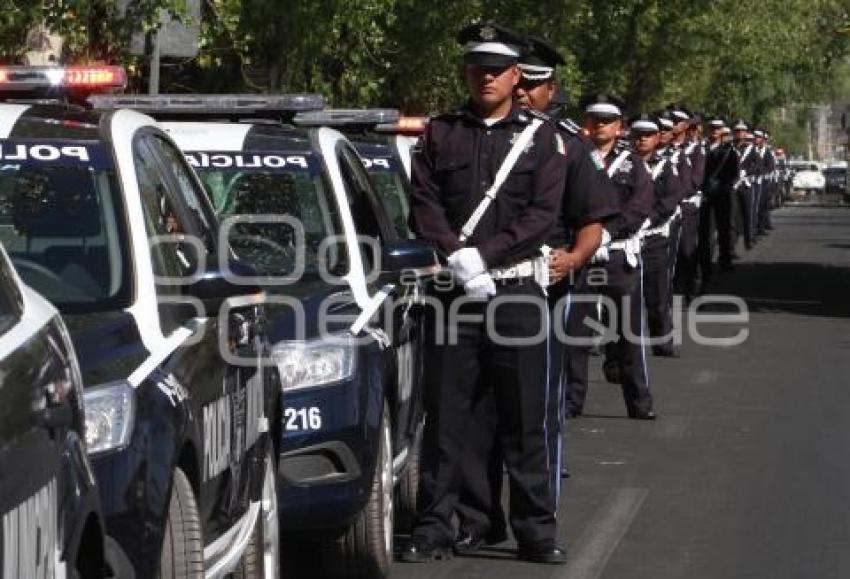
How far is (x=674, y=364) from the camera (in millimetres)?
20234

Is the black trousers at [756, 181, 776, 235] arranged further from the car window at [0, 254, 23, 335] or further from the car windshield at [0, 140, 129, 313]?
the car window at [0, 254, 23, 335]

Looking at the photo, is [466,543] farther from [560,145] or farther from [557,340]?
[560,145]

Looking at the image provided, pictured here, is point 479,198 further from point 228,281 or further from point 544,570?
point 228,281

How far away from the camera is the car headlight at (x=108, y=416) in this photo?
5.82 meters

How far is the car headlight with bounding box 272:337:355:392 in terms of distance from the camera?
914 cm

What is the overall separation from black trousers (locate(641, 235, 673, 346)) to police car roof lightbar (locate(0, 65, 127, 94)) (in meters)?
10.2

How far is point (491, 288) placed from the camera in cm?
980

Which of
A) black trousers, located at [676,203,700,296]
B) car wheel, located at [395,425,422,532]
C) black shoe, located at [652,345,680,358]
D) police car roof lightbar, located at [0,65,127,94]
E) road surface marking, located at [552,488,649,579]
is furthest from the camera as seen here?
black trousers, located at [676,203,700,296]

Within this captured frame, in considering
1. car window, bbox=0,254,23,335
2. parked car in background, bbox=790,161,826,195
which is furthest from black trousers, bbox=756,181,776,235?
parked car in background, bbox=790,161,826,195

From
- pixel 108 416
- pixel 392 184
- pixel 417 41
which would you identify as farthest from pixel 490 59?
pixel 417 41

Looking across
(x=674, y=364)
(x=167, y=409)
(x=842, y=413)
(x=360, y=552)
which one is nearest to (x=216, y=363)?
(x=167, y=409)

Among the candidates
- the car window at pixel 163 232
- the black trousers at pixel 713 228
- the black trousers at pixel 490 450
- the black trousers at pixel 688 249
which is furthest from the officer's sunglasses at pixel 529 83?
the black trousers at pixel 713 228

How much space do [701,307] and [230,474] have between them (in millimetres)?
20708

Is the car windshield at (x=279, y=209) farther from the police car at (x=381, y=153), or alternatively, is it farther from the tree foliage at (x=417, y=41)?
the tree foliage at (x=417, y=41)
